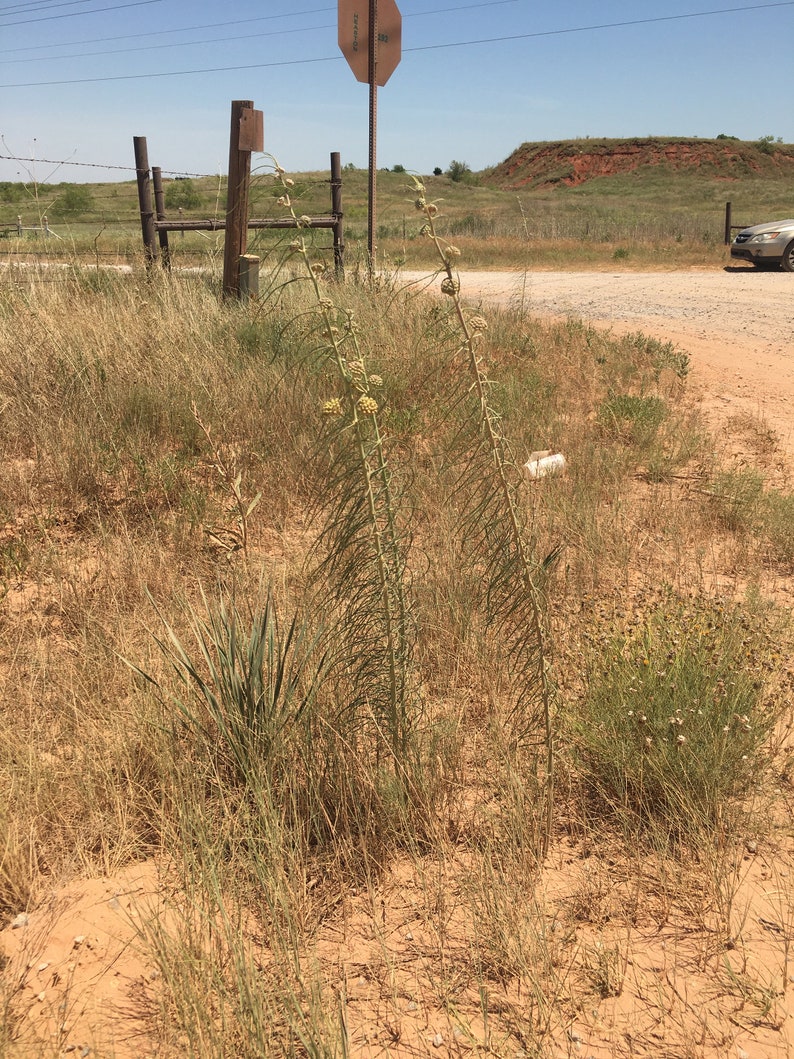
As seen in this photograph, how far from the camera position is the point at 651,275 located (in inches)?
663

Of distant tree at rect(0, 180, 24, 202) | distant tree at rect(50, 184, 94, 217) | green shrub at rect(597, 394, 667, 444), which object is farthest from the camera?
distant tree at rect(0, 180, 24, 202)

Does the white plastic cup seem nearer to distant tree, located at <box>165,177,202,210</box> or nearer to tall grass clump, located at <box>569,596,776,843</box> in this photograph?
tall grass clump, located at <box>569,596,776,843</box>

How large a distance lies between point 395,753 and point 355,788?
0.15m

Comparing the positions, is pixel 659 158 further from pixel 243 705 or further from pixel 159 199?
pixel 243 705

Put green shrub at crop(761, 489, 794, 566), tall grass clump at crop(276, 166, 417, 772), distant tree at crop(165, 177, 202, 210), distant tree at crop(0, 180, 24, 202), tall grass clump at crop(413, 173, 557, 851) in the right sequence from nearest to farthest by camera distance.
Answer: tall grass clump at crop(413, 173, 557, 851) → tall grass clump at crop(276, 166, 417, 772) → green shrub at crop(761, 489, 794, 566) → distant tree at crop(165, 177, 202, 210) → distant tree at crop(0, 180, 24, 202)

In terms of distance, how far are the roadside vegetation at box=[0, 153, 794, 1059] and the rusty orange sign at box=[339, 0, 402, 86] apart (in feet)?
16.1

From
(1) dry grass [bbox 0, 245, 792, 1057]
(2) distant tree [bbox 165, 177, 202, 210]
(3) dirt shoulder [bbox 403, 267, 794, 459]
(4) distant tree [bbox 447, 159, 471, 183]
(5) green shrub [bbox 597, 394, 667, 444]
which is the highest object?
(4) distant tree [bbox 447, 159, 471, 183]

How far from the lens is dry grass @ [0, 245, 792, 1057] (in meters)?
1.79

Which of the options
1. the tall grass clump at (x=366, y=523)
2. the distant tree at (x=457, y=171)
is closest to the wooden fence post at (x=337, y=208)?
the tall grass clump at (x=366, y=523)

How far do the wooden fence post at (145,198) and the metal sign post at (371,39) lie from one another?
2.26 m

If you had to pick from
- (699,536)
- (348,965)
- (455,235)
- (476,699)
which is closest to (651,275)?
(455,235)

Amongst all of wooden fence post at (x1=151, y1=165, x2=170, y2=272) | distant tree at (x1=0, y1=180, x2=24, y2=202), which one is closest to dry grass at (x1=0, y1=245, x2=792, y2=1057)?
wooden fence post at (x1=151, y1=165, x2=170, y2=272)

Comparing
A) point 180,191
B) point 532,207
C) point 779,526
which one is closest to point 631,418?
point 779,526

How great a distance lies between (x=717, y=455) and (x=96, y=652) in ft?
14.3
